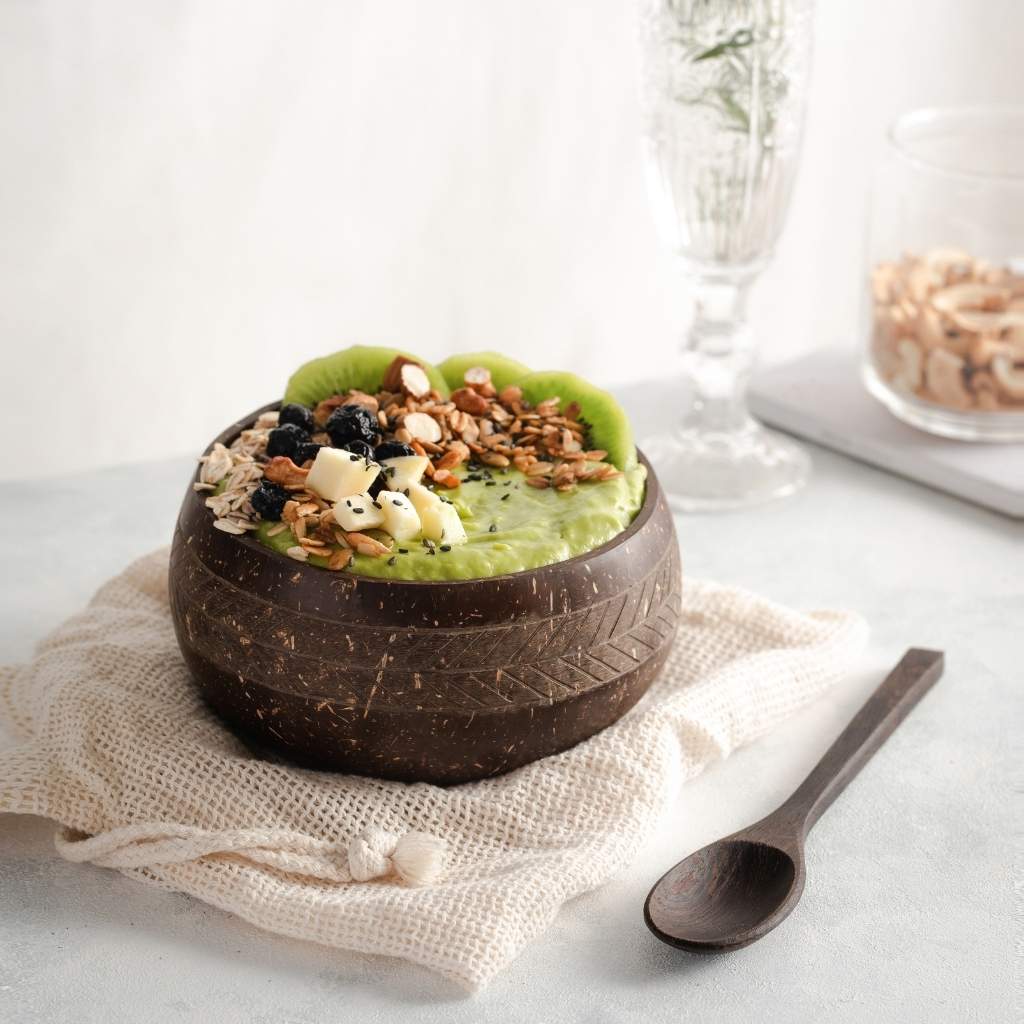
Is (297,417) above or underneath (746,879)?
above

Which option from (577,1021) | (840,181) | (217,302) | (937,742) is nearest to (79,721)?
(577,1021)

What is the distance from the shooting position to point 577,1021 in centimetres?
96

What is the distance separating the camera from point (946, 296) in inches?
68.8

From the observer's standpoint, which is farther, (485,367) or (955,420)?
(955,420)

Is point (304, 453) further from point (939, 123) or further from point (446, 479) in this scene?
point (939, 123)

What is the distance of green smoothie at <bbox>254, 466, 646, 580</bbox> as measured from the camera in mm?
1066

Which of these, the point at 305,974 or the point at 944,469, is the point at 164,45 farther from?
the point at 305,974

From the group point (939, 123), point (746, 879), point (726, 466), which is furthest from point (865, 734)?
point (939, 123)

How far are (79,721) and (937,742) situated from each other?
27.7 inches

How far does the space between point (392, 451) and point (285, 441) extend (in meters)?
0.08

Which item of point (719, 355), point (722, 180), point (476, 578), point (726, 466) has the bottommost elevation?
point (726, 466)

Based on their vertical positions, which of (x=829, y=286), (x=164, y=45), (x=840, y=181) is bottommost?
(x=829, y=286)

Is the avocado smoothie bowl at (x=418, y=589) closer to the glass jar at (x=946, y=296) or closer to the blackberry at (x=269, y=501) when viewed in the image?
the blackberry at (x=269, y=501)

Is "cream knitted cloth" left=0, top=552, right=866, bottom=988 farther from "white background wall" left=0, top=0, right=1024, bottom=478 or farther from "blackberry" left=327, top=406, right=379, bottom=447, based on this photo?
"white background wall" left=0, top=0, right=1024, bottom=478
